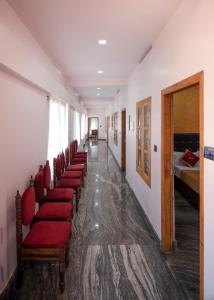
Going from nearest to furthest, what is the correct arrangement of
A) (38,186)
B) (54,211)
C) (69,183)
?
(54,211)
(38,186)
(69,183)

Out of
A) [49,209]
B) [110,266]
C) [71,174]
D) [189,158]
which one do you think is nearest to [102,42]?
[49,209]

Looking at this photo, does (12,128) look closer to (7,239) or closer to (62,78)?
(7,239)

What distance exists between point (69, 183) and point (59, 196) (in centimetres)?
75

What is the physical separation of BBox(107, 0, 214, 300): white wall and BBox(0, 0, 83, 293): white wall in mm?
1693

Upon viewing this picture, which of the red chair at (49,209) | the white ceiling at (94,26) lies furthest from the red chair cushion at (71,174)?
the white ceiling at (94,26)

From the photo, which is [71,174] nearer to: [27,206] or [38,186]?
[38,186]

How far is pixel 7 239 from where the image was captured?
93.4 inches

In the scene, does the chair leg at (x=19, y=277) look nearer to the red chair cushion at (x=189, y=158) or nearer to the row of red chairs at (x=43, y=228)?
the row of red chairs at (x=43, y=228)

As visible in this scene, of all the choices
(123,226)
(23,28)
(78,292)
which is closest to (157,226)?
(123,226)

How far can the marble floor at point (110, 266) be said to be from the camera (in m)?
2.28

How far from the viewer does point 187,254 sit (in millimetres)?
2979

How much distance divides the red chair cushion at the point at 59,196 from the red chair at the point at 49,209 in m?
0.10

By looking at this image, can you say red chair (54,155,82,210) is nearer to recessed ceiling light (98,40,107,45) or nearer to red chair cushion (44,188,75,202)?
red chair cushion (44,188,75,202)

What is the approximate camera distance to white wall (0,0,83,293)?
2262mm
